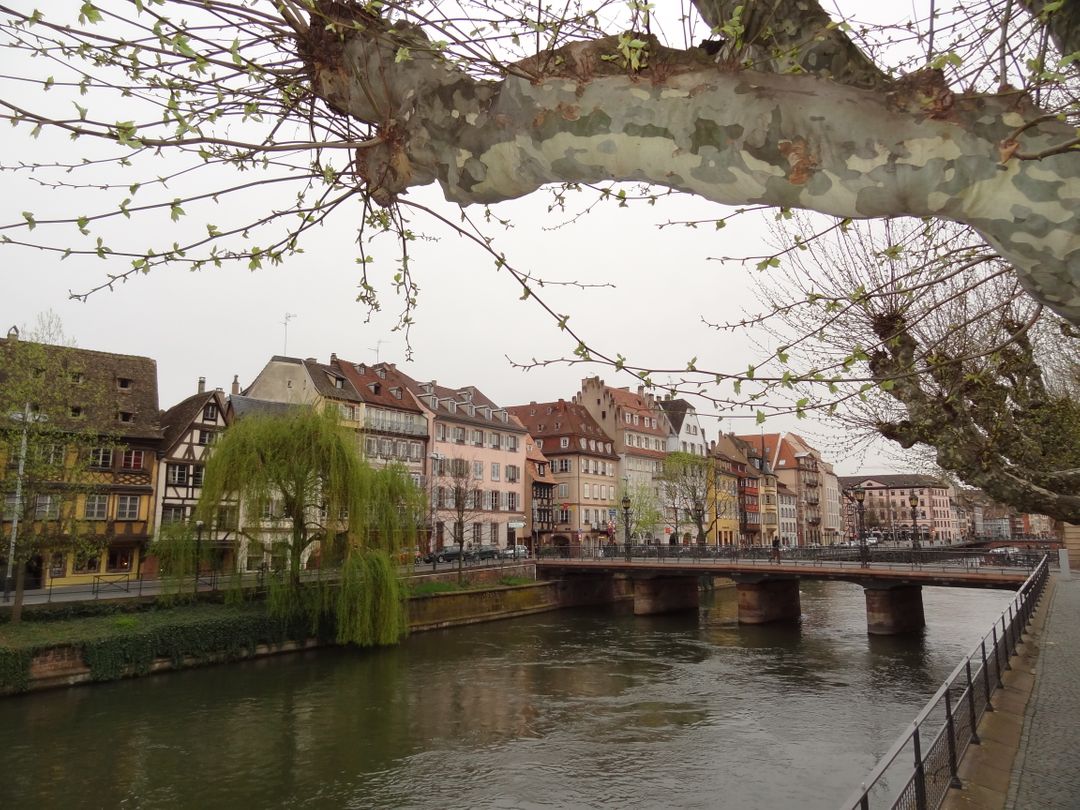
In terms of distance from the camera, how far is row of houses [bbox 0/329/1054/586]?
3238cm

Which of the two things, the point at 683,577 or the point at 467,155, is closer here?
the point at 467,155

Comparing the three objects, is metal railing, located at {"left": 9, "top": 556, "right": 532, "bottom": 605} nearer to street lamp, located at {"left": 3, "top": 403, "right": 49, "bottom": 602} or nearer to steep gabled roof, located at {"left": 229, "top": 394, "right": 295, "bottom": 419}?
street lamp, located at {"left": 3, "top": 403, "right": 49, "bottom": 602}

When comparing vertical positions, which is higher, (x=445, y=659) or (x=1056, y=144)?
(x=1056, y=144)

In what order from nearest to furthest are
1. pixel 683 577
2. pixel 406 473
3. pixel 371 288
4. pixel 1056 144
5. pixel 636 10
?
pixel 1056 144, pixel 636 10, pixel 371 288, pixel 406 473, pixel 683 577

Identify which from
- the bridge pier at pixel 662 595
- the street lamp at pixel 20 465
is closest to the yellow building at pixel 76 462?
the street lamp at pixel 20 465

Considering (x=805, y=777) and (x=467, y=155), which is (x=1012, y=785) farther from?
(x=467, y=155)

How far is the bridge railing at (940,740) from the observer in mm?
6738

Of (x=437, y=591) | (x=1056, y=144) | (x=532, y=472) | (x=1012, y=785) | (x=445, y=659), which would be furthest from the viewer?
(x=532, y=472)

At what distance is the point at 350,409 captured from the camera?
4912 centimetres

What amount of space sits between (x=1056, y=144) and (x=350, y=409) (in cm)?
4828

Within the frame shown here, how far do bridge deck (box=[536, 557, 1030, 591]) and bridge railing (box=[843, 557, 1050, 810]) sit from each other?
21.3m

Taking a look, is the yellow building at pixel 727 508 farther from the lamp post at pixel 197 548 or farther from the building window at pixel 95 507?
the lamp post at pixel 197 548

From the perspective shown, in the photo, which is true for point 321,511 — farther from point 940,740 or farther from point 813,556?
point 940,740

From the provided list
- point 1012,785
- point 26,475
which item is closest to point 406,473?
point 26,475
